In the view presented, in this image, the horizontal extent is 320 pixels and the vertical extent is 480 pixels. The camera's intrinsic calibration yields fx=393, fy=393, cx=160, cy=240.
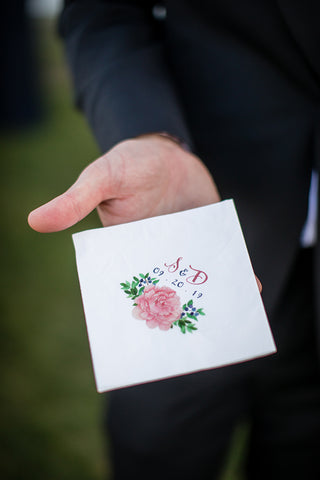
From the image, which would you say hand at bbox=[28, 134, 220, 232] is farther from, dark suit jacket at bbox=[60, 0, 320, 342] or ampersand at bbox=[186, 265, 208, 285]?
ampersand at bbox=[186, 265, 208, 285]

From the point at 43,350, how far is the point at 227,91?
5.29 feet

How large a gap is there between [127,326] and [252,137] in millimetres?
617

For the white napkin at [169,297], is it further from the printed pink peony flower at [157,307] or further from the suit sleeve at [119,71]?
the suit sleeve at [119,71]

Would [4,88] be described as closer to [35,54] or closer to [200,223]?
[35,54]

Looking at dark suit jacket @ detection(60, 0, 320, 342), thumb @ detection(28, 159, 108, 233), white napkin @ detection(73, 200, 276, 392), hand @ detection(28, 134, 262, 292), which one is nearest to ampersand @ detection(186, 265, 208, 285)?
white napkin @ detection(73, 200, 276, 392)

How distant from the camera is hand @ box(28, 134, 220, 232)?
732 mm

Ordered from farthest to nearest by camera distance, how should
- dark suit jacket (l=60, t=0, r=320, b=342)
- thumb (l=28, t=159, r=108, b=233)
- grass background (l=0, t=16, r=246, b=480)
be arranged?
1. grass background (l=0, t=16, r=246, b=480)
2. dark suit jacket (l=60, t=0, r=320, b=342)
3. thumb (l=28, t=159, r=108, b=233)

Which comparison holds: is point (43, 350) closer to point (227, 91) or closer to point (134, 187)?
point (134, 187)

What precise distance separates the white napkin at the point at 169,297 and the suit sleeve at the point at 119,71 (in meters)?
0.30

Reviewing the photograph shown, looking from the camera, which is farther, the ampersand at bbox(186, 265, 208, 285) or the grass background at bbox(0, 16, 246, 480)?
the grass background at bbox(0, 16, 246, 480)

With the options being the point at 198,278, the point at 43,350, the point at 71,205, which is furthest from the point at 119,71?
the point at 43,350

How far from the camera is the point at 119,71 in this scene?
103cm

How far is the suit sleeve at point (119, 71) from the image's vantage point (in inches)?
38.8

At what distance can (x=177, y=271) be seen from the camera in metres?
0.80
